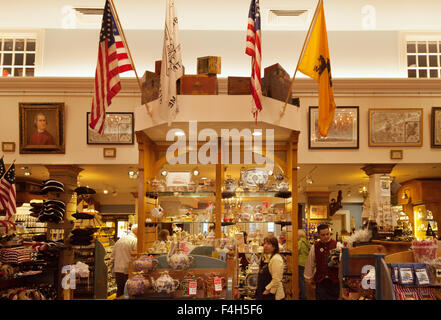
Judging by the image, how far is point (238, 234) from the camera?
7.14 m

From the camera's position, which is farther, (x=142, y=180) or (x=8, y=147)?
(x=8, y=147)

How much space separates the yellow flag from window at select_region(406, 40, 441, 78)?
209 inches

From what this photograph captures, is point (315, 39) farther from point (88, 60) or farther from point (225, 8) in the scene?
point (88, 60)

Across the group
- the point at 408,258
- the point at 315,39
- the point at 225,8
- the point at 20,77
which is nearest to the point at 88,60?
the point at 20,77

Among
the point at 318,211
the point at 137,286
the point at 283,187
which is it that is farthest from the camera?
the point at 318,211

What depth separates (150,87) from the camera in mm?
6438

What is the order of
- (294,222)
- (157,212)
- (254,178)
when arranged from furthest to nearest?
(254,178), (157,212), (294,222)

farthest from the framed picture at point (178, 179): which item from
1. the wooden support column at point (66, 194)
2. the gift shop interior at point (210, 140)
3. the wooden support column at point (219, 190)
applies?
the wooden support column at point (66, 194)

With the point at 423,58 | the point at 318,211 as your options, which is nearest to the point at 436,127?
the point at 423,58

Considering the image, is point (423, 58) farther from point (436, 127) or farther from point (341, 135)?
point (341, 135)

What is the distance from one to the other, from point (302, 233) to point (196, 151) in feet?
12.1

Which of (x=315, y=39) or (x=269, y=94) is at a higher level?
(x=315, y=39)

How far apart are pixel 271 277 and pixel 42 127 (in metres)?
6.31

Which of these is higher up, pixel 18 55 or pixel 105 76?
pixel 18 55
